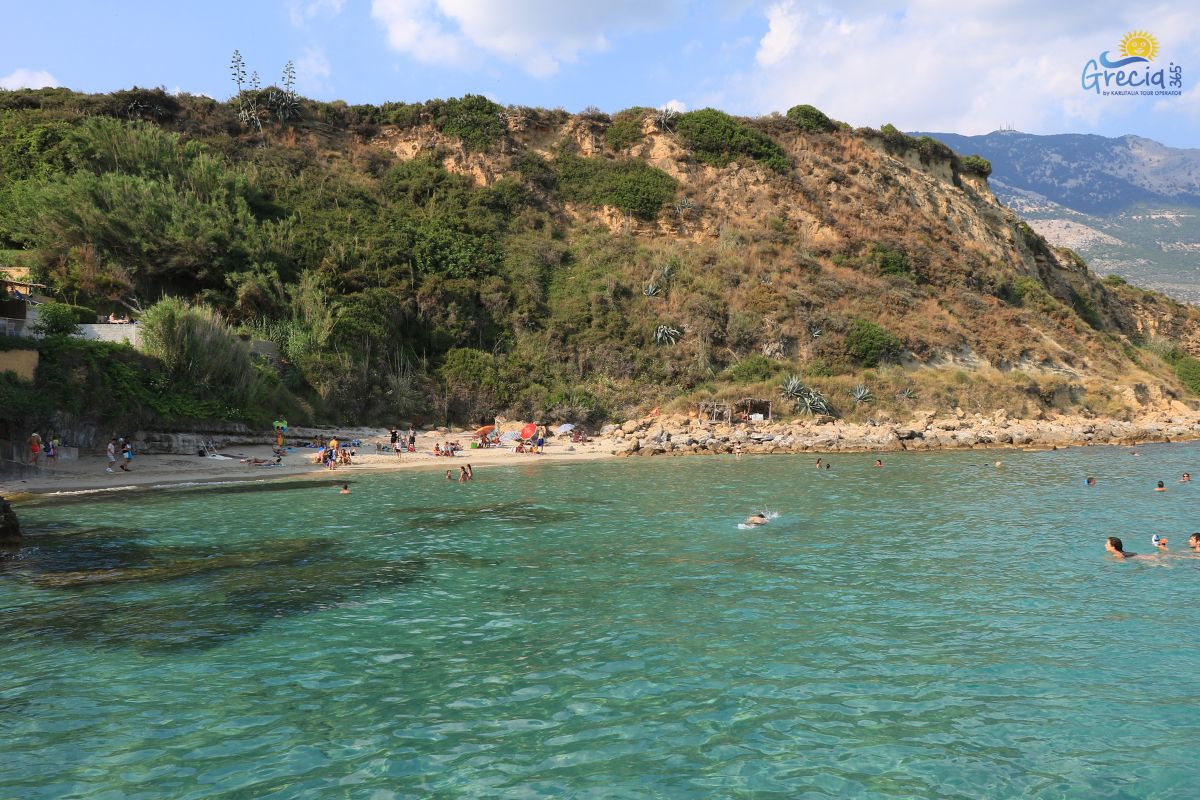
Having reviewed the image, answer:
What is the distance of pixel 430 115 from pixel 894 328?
110ft

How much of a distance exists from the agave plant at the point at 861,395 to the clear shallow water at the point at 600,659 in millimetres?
21670

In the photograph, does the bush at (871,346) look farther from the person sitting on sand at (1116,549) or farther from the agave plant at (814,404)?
the person sitting on sand at (1116,549)

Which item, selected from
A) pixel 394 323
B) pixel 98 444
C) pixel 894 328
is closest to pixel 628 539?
pixel 98 444

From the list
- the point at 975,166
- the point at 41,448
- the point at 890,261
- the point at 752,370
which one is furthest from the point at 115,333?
the point at 975,166

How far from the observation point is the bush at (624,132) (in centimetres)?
5322

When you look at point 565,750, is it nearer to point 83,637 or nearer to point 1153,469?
point 83,637

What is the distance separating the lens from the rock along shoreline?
103 feet

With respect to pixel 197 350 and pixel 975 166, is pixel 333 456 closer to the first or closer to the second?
pixel 197 350

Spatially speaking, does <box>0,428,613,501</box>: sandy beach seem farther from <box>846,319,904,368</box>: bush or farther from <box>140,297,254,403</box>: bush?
<box>846,319,904,368</box>: bush

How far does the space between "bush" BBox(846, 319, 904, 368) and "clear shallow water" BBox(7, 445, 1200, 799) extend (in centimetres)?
2500

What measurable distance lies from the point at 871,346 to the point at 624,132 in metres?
24.8

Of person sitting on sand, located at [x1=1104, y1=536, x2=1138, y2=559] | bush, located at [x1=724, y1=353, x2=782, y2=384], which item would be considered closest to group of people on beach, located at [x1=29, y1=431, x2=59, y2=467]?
person sitting on sand, located at [x1=1104, y1=536, x2=1138, y2=559]

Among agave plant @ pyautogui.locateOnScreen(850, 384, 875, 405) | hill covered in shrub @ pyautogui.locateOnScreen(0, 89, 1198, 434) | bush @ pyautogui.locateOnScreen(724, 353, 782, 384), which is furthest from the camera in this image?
bush @ pyautogui.locateOnScreen(724, 353, 782, 384)

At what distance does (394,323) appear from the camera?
36781 millimetres
